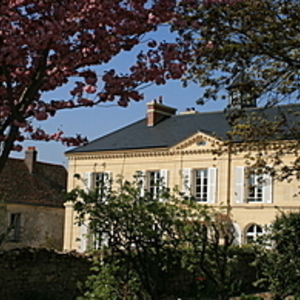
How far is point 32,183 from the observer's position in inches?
1479

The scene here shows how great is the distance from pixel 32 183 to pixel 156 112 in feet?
26.9

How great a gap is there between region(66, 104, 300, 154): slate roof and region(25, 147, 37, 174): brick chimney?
2744 mm

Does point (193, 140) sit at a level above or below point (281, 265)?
above

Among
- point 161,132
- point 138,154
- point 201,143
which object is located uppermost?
point 161,132

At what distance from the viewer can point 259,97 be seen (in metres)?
12.2

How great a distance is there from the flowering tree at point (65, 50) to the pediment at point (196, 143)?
2450cm

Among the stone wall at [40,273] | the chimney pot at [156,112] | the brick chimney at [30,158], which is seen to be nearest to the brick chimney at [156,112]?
the chimney pot at [156,112]

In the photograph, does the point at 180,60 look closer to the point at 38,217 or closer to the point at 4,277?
the point at 4,277

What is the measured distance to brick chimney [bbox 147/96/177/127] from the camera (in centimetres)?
3681

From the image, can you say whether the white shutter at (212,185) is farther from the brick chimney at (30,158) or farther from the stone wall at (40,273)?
the stone wall at (40,273)

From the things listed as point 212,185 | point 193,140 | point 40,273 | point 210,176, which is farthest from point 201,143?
point 40,273

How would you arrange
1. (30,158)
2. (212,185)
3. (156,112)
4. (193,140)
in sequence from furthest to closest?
(30,158), (156,112), (193,140), (212,185)

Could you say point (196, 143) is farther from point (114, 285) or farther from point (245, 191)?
point (114, 285)

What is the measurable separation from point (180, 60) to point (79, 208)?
2829 millimetres
